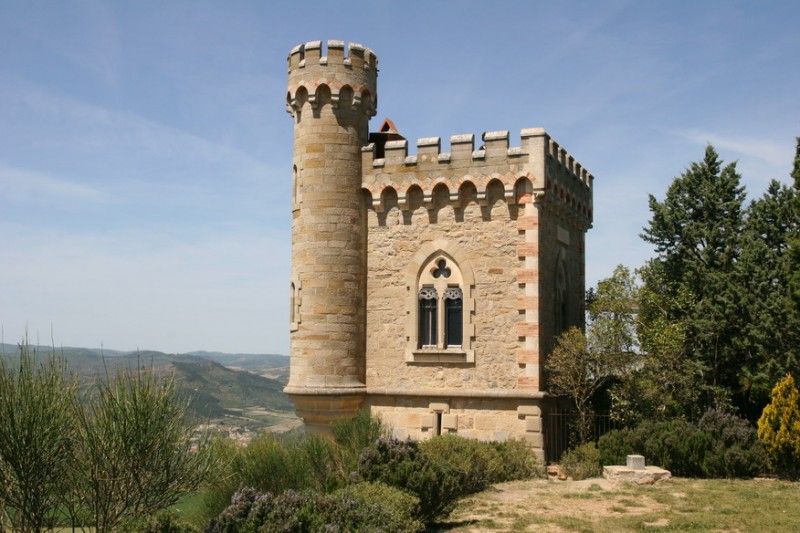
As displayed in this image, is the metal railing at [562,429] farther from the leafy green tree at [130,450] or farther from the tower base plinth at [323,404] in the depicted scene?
the leafy green tree at [130,450]

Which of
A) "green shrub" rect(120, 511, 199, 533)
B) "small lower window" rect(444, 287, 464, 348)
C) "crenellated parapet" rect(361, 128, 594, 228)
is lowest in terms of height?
"green shrub" rect(120, 511, 199, 533)

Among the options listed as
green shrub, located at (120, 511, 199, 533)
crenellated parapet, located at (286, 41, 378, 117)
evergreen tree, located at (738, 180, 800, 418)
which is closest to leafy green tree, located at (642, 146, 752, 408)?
evergreen tree, located at (738, 180, 800, 418)

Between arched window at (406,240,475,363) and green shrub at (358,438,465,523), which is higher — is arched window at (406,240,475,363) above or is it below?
above

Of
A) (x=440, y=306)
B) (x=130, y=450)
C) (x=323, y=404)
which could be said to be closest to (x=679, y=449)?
(x=440, y=306)

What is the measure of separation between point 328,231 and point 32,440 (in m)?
10.9

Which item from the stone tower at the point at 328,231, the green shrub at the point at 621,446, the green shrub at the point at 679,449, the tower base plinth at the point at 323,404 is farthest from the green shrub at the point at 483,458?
the stone tower at the point at 328,231

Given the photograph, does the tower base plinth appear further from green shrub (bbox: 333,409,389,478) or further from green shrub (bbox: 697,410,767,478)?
green shrub (bbox: 697,410,767,478)

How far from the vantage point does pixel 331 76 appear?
20766 mm

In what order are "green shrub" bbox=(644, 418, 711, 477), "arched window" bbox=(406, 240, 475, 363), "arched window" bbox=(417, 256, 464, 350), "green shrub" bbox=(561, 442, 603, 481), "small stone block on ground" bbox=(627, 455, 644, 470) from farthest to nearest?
"arched window" bbox=(417, 256, 464, 350) → "arched window" bbox=(406, 240, 475, 363) → "green shrub" bbox=(561, 442, 603, 481) → "green shrub" bbox=(644, 418, 711, 477) → "small stone block on ground" bbox=(627, 455, 644, 470)

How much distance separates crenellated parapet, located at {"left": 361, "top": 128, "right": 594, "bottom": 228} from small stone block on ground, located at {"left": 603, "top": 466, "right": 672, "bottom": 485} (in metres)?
6.69

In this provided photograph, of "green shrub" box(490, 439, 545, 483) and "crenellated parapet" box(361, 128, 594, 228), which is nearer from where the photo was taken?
"green shrub" box(490, 439, 545, 483)

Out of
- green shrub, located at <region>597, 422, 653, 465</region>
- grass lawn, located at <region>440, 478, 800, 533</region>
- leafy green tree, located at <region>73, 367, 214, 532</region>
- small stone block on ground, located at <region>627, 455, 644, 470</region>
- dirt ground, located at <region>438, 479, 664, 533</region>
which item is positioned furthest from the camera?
green shrub, located at <region>597, 422, 653, 465</region>

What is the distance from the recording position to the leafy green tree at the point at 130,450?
11.5 m

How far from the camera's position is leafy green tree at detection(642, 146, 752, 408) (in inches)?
858
